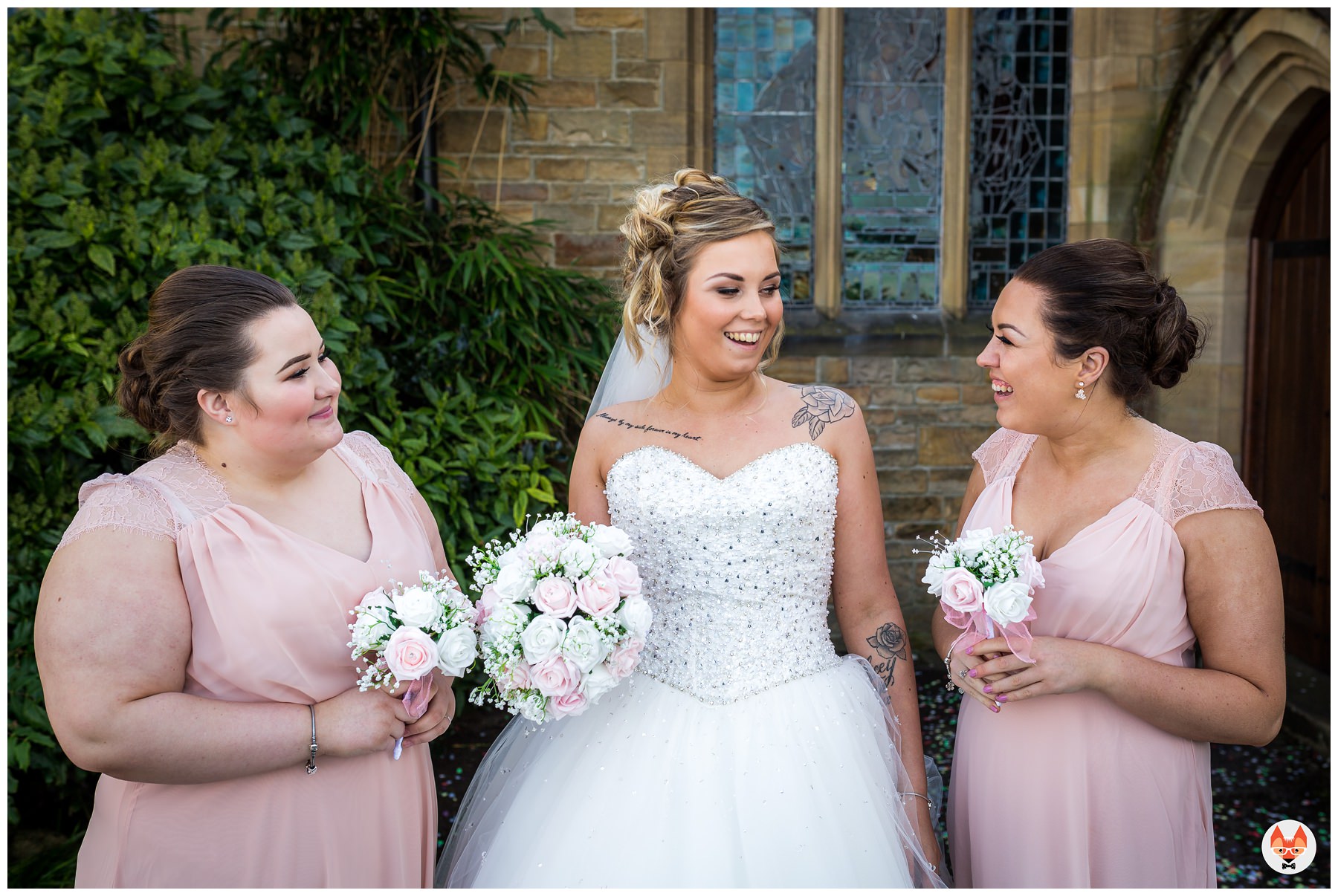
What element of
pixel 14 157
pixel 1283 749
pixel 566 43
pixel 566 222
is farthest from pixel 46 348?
pixel 1283 749

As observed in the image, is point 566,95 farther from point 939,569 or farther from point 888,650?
point 939,569

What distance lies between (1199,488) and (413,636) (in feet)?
5.75

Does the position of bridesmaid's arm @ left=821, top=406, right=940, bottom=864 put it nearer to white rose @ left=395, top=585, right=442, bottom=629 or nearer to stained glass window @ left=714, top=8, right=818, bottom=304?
white rose @ left=395, top=585, right=442, bottom=629

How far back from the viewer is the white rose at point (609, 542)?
91.3 inches

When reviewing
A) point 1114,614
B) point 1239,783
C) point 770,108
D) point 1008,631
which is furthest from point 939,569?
point 770,108

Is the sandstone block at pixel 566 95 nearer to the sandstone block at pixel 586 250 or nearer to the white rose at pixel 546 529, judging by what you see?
the sandstone block at pixel 586 250

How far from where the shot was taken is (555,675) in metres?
2.20

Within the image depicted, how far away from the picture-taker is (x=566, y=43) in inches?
252

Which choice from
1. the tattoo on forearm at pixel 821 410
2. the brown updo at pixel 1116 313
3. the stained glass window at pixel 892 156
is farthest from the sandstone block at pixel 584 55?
the brown updo at pixel 1116 313

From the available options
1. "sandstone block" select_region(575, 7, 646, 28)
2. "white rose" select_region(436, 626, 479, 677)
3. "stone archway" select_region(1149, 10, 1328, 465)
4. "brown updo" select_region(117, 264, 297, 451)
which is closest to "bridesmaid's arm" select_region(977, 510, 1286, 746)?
"white rose" select_region(436, 626, 479, 677)

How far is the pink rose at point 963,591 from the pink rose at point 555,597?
0.81m

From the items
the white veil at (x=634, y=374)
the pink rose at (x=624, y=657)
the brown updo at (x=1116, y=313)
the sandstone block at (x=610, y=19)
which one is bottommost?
the pink rose at (x=624, y=657)

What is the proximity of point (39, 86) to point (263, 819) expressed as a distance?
3903 mm

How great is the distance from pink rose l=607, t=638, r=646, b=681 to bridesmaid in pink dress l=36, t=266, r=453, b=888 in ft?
1.40
